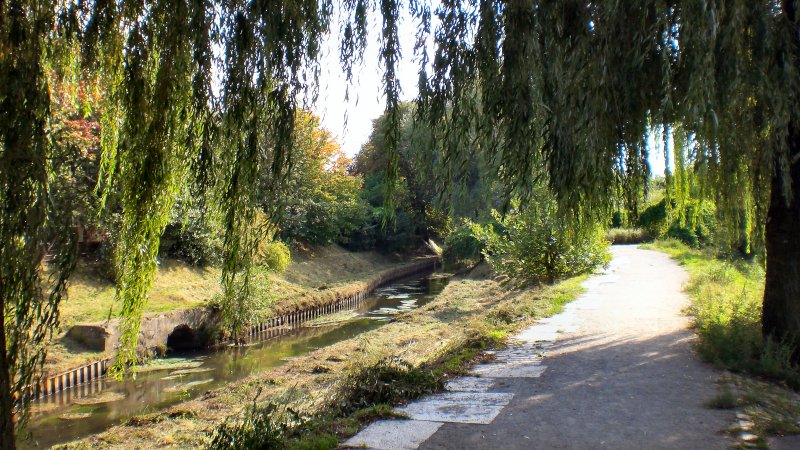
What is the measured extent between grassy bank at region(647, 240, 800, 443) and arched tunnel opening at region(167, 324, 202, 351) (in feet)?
40.6

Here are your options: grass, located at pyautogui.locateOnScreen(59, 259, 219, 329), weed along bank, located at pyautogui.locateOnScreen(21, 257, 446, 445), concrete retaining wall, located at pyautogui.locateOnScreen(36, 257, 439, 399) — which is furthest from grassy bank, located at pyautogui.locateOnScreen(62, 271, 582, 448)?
grass, located at pyautogui.locateOnScreen(59, 259, 219, 329)

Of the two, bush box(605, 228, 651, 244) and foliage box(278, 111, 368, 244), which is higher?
foliage box(278, 111, 368, 244)

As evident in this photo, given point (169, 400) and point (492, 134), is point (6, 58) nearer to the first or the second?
point (492, 134)

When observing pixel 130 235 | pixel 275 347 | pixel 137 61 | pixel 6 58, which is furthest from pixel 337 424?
pixel 275 347

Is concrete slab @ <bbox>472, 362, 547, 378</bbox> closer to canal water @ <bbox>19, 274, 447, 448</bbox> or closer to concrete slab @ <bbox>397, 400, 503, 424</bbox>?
concrete slab @ <bbox>397, 400, 503, 424</bbox>

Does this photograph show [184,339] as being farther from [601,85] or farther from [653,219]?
[653,219]

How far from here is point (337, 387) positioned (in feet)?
23.3

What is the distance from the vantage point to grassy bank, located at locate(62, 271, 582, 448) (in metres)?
5.40

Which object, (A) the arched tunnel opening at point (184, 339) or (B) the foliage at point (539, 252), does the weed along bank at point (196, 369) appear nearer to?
(A) the arched tunnel opening at point (184, 339)

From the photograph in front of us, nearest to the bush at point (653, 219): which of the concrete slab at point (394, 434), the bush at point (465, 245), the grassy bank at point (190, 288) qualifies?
the bush at point (465, 245)

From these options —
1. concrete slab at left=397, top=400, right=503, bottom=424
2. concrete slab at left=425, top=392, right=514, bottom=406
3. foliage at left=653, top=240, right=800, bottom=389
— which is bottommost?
concrete slab at left=425, top=392, right=514, bottom=406

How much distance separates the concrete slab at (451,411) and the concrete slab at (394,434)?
0.19m

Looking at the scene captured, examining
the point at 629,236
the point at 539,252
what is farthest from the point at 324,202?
the point at 539,252

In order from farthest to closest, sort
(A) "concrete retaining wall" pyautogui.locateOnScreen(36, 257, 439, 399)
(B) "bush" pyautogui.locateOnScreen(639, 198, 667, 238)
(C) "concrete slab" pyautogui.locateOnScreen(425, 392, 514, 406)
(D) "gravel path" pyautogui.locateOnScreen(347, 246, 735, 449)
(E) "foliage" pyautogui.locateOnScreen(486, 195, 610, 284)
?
(B) "bush" pyautogui.locateOnScreen(639, 198, 667, 238)
(E) "foliage" pyautogui.locateOnScreen(486, 195, 610, 284)
(A) "concrete retaining wall" pyautogui.locateOnScreen(36, 257, 439, 399)
(C) "concrete slab" pyautogui.locateOnScreen(425, 392, 514, 406)
(D) "gravel path" pyautogui.locateOnScreen(347, 246, 735, 449)
